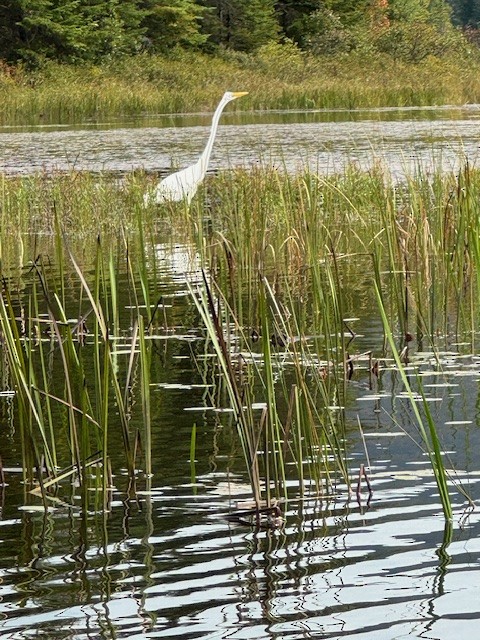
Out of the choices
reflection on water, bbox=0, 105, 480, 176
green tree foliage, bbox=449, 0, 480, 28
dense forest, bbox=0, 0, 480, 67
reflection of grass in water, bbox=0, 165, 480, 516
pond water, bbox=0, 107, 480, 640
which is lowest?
pond water, bbox=0, 107, 480, 640

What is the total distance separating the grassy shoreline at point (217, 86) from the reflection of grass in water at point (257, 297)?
17.7 metres

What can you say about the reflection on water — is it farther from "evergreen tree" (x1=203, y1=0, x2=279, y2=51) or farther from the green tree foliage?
the green tree foliage

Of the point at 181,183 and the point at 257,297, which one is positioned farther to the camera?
the point at 181,183

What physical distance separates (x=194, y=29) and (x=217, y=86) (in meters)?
8.29

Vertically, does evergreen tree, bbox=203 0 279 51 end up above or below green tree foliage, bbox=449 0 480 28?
below

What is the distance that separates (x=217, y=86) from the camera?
108ft

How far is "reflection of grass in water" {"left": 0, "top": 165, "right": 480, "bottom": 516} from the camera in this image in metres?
3.34

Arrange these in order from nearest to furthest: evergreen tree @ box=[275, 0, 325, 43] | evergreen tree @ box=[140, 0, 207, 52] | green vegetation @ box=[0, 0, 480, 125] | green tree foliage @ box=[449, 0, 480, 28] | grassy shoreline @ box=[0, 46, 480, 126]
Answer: grassy shoreline @ box=[0, 46, 480, 126]
green vegetation @ box=[0, 0, 480, 125]
evergreen tree @ box=[140, 0, 207, 52]
evergreen tree @ box=[275, 0, 325, 43]
green tree foliage @ box=[449, 0, 480, 28]

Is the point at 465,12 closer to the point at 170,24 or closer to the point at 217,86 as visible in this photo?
the point at 170,24

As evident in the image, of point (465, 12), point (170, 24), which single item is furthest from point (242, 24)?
point (465, 12)

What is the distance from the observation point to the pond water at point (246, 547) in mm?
2451

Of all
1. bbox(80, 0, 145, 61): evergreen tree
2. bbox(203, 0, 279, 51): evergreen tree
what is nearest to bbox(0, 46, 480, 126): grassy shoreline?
bbox(80, 0, 145, 61): evergreen tree

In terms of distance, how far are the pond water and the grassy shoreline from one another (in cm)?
2326

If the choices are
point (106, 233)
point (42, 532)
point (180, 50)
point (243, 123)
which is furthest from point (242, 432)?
point (180, 50)
